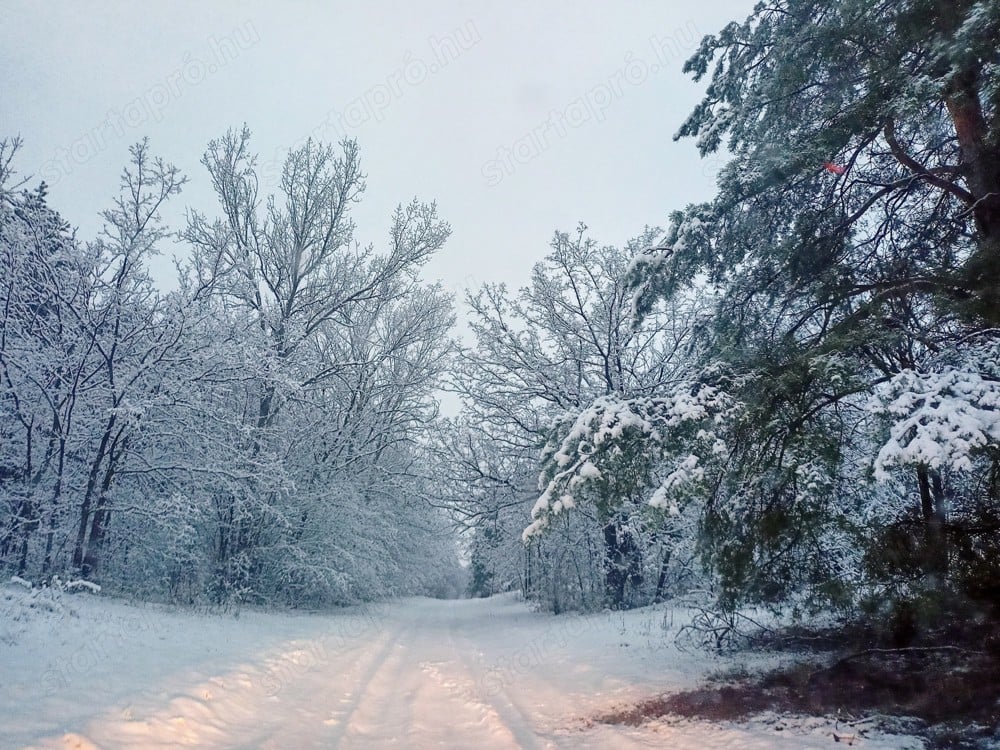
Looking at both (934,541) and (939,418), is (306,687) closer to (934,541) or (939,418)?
(934,541)

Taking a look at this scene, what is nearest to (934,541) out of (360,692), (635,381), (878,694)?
(878,694)

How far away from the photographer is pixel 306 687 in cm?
748

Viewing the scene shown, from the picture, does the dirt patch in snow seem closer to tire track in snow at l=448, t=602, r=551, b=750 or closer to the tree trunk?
the tree trunk

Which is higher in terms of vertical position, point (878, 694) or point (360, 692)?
point (878, 694)

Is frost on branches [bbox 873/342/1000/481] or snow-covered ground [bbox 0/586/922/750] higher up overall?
frost on branches [bbox 873/342/1000/481]

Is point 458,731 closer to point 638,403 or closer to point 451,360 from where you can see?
point 638,403

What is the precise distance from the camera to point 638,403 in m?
7.66

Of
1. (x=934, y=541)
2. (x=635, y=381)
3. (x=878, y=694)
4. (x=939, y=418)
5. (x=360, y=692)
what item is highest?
(x=635, y=381)

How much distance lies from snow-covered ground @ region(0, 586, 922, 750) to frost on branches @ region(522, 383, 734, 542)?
7.31 feet

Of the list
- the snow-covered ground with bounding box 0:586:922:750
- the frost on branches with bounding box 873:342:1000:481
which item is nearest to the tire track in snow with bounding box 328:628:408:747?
the snow-covered ground with bounding box 0:586:922:750

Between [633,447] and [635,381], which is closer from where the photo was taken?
[633,447]

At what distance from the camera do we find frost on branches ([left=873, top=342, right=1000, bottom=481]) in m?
4.18

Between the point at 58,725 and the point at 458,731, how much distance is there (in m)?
3.45

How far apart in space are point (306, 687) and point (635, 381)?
1218 cm
